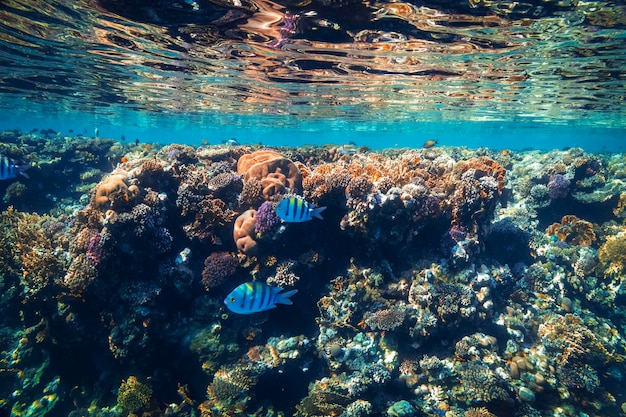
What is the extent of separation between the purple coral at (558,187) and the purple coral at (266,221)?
11.0 m

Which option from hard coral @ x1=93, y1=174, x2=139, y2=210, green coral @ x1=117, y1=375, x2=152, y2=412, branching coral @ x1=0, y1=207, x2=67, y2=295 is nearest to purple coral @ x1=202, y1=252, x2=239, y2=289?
hard coral @ x1=93, y1=174, x2=139, y2=210

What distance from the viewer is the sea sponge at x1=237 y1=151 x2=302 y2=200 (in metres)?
7.78

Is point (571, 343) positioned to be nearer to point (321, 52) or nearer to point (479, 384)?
point (479, 384)

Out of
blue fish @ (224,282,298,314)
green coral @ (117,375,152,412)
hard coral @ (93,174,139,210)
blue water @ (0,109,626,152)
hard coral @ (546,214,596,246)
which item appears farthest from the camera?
blue water @ (0,109,626,152)

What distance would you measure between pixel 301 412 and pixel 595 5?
12.8 m

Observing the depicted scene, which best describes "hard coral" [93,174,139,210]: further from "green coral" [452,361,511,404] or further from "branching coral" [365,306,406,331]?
"green coral" [452,361,511,404]

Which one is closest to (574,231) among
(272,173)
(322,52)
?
(272,173)

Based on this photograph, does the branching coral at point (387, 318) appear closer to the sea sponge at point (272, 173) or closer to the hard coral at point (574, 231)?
the sea sponge at point (272, 173)

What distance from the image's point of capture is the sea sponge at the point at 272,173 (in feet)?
25.5

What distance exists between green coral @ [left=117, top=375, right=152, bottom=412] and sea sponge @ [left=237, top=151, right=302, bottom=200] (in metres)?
4.75

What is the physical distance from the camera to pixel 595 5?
345 inches

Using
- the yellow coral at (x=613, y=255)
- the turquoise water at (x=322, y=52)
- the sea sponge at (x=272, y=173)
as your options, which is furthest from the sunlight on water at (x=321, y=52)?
the yellow coral at (x=613, y=255)

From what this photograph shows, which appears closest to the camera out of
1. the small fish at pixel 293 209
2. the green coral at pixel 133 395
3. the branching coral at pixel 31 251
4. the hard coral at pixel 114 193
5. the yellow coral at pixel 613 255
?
the small fish at pixel 293 209

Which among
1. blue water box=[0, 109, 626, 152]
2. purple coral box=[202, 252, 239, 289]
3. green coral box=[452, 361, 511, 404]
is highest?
purple coral box=[202, 252, 239, 289]
